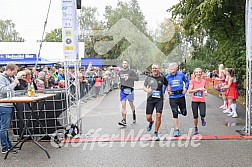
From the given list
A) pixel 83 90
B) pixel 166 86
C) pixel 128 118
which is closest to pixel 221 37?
pixel 83 90

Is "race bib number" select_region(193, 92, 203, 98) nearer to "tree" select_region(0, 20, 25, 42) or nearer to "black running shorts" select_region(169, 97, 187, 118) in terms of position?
"black running shorts" select_region(169, 97, 187, 118)

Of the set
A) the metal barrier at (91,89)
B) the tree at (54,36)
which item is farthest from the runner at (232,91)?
the tree at (54,36)

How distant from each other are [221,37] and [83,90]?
857cm

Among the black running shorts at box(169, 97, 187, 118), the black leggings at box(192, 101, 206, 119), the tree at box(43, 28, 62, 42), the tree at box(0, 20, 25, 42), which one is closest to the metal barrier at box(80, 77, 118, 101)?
the black running shorts at box(169, 97, 187, 118)

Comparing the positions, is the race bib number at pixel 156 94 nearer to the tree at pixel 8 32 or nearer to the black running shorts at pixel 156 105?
the black running shorts at pixel 156 105

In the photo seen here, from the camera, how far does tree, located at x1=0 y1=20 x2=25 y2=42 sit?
81.8 m

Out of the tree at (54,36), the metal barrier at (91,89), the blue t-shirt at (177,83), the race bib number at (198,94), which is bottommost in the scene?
the metal barrier at (91,89)

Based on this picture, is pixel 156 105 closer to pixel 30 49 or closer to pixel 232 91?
pixel 232 91

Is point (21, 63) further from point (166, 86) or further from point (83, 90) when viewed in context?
point (166, 86)

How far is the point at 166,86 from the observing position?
6.93 meters

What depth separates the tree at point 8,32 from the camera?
8181 cm

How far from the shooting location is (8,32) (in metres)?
84.6

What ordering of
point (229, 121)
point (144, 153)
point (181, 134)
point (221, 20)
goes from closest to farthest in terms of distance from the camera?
point (144, 153) < point (181, 134) < point (229, 121) < point (221, 20)

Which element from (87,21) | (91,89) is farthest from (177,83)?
(87,21)
